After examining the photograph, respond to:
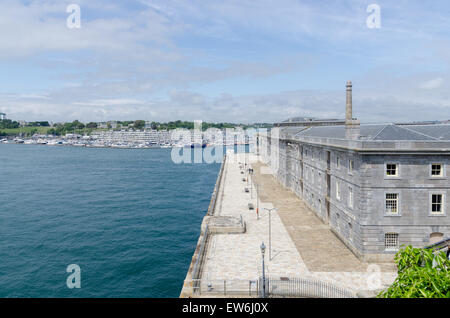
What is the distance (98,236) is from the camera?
47594 mm

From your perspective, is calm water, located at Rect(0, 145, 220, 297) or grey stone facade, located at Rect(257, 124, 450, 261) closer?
grey stone facade, located at Rect(257, 124, 450, 261)

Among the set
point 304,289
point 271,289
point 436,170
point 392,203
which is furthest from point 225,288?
point 436,170

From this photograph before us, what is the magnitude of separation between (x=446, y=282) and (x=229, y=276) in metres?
15.1

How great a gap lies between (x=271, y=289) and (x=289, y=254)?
795cm

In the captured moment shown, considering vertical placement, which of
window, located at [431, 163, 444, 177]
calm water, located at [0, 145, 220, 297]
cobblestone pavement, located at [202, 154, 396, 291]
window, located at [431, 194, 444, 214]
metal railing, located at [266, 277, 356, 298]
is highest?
window, located at [431, 163, 444, 177]

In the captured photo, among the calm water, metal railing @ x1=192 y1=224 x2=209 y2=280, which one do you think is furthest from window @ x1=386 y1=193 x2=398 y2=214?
the calm water

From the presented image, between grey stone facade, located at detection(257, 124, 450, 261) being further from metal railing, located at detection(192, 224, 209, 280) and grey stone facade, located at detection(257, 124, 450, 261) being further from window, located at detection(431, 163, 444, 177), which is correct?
metal railing, located at detection(192, 224, 209, 280)

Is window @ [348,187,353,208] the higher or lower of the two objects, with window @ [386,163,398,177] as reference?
lower

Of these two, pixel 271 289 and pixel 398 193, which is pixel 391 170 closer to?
pixel 398 193

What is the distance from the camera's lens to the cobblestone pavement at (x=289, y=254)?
25047 millimetres

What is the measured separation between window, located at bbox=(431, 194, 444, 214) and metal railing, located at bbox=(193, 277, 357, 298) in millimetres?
11307

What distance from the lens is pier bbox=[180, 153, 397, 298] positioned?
21781 millimetres
